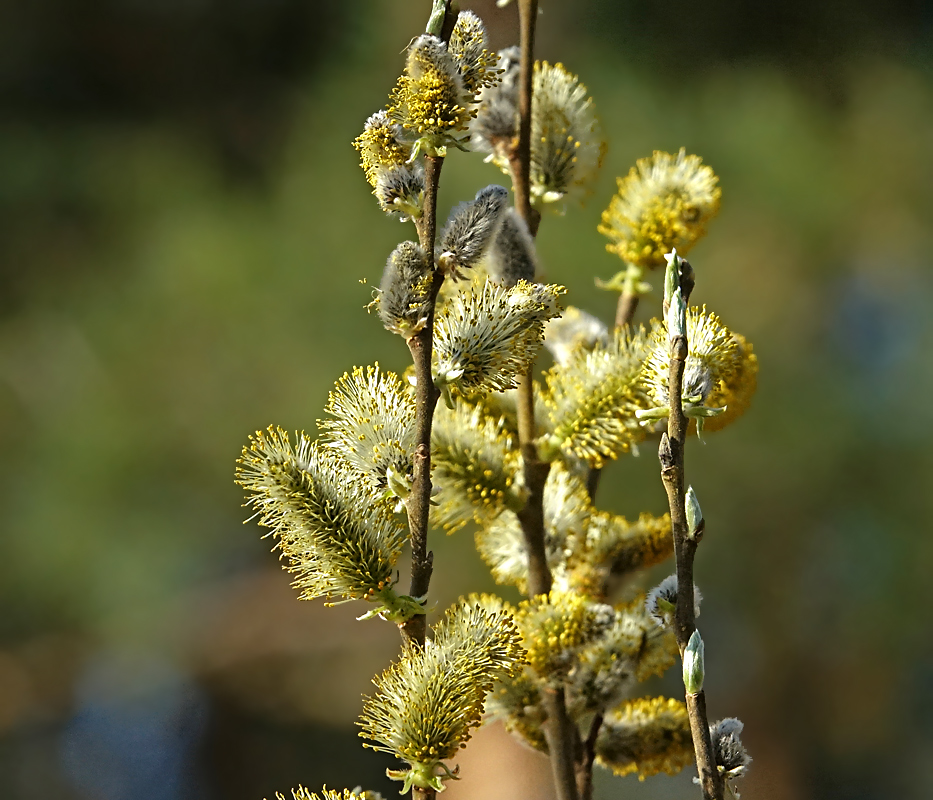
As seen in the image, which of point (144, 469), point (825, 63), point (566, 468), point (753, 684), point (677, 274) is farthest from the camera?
point (825, 63)

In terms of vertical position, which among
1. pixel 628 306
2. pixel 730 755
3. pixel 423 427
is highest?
pixel 628 306

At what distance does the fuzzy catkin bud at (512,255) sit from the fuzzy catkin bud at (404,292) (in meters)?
0.06

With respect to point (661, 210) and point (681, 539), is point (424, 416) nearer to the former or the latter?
point (681, 539)

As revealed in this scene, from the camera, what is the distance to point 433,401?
1.19 ft

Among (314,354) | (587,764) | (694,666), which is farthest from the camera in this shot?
(314,354)

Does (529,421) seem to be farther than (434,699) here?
Yes

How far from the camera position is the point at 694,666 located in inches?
12.8

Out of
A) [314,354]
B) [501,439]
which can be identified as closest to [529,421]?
[501,439]

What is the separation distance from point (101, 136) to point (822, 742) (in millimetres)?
2305

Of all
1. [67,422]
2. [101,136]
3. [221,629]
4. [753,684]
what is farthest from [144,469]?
[753,684]

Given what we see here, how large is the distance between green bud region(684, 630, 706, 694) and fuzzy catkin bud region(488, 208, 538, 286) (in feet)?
0.57

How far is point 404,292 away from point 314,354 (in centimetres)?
173

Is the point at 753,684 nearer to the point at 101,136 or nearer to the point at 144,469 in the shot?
the point at 144,469

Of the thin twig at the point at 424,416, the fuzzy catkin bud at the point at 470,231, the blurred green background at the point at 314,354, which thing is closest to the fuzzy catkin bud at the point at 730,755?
the thin twig at the point at 424,416
